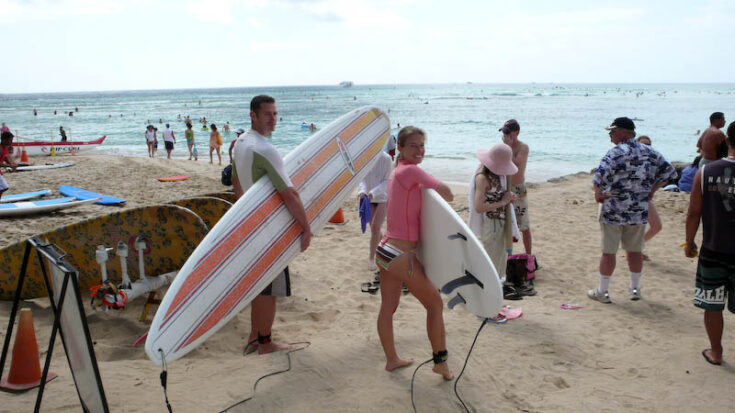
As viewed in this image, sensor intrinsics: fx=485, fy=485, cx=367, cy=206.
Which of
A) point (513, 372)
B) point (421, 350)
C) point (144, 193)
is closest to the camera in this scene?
point (513, 372)

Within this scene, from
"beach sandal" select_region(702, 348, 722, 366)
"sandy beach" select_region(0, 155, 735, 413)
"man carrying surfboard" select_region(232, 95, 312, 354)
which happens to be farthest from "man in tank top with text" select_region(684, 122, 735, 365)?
"man carrying surfboard" select_region(232, 95, 312, 354)

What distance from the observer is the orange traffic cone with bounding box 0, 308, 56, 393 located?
9.59ft

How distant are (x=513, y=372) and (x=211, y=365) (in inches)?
79.7

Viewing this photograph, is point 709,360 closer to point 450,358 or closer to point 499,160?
point 450,358

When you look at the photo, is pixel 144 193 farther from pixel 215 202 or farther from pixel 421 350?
pixel 421 350

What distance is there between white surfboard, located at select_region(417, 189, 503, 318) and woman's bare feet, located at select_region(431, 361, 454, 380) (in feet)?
1.25

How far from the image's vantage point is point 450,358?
10.8ft

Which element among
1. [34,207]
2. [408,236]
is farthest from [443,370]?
[34,207]

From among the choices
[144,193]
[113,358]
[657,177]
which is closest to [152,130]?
[144,193]

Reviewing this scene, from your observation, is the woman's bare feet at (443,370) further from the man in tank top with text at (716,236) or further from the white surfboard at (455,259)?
the man in tank top with text at (716,236)

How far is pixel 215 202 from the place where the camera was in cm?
471

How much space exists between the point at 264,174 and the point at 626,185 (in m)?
2.98

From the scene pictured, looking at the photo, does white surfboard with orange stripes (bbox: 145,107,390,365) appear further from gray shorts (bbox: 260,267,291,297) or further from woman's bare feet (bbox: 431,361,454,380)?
woman's bare feet (bbox: 431,361,454,380)

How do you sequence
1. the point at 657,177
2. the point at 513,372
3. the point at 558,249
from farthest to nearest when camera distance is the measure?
1. the point at 558,249
2. the point at 657,177
3. the point at 513,372
